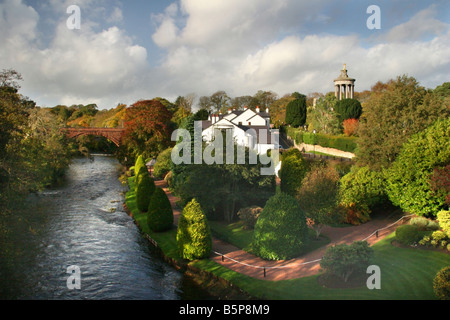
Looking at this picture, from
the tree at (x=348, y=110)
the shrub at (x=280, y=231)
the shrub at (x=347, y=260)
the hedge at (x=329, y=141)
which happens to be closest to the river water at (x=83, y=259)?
the shrub at (x=280, y=231)

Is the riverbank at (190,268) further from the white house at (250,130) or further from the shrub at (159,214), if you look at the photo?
the white house at (250,130)

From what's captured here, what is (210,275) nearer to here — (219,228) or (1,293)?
(219,228)

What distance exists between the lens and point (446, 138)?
71.5ft

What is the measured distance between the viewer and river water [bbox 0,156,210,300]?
57.4ft

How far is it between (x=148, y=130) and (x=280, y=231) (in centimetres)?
4429

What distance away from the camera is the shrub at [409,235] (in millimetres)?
19734

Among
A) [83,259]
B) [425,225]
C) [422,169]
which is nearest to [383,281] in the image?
[425,225]

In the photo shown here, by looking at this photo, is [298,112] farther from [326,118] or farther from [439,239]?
[439,239]

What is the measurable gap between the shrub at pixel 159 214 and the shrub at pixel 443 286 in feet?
57.9

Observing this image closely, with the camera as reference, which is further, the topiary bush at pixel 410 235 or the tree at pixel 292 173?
the tree at pixel 292 173

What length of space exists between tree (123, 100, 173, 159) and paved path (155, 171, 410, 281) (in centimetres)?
3828

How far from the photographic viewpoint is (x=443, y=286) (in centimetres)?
1423
